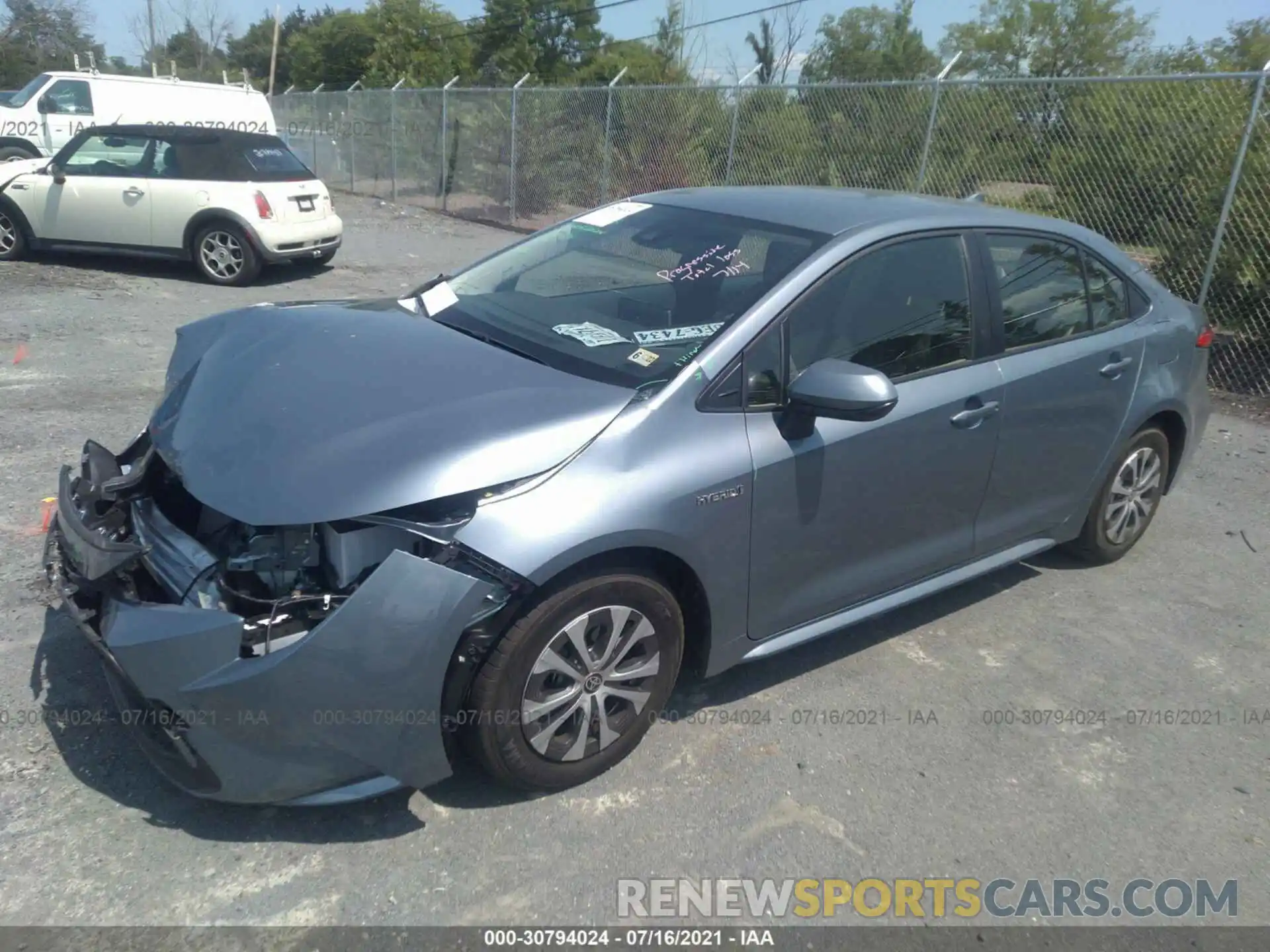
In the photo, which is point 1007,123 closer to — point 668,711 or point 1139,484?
point 1139,484

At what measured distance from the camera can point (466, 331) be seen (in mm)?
3627

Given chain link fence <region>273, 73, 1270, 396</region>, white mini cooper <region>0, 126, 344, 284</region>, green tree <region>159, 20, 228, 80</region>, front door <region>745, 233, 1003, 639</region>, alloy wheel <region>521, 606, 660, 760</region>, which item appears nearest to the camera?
Answer: alloy wheel <region>521, 606, 660, 760</region>

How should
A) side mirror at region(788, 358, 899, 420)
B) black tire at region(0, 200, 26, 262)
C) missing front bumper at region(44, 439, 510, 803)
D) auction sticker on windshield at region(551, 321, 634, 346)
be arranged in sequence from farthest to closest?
black tire at region(0, 200, 26, 262), auction sticker on windshield at region(551, 321, 634, 346), side mirror at region(788, 358, 899, 420), missing front bumper at region(44, 439, 510, 803)

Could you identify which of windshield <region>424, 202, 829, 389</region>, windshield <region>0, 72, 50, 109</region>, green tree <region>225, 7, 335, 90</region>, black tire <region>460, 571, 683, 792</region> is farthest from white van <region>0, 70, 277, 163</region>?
green tree <region>225, 7, 335, 90</region>

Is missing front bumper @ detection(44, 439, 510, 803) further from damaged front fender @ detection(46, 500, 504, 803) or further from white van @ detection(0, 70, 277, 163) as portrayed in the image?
white van @ detection(0, 70, 277, 163)

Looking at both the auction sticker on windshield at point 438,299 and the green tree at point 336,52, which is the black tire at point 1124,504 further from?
the green tree at point 336,52

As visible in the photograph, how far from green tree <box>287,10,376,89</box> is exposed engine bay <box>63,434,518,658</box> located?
48019 millimetres

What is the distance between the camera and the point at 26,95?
52.2 feet

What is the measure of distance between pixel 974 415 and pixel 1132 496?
157cm

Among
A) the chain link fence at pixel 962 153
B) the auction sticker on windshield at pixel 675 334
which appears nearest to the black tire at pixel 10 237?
the chain link fence at pixel 962 153

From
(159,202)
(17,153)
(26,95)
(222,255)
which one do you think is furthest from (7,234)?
(26,95)

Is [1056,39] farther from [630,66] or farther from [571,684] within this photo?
[571,684]

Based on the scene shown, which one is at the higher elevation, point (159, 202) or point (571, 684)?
point (159, 202)

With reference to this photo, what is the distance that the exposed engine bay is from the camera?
2648mm
